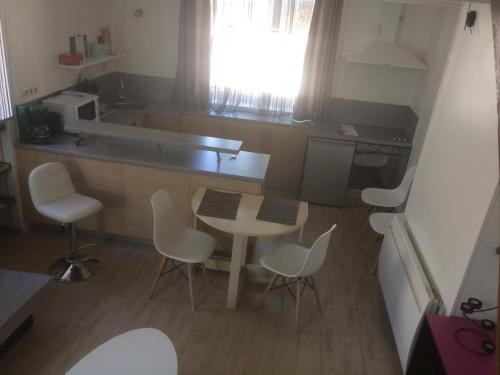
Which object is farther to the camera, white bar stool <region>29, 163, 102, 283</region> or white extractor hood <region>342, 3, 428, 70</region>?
white extractor hood <region>342, 3, 428, 70</region>

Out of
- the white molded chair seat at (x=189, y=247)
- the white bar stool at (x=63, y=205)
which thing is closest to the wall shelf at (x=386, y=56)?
the white molded chair seat at (x=189, y=247)

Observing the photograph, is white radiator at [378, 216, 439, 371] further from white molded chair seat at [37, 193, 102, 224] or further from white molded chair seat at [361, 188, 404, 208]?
white molded chair seat at [37, 193, 102, 224]

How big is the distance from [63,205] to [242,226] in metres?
1.48

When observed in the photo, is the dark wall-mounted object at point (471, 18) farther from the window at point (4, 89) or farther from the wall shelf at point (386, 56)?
the window at point (4, 89)

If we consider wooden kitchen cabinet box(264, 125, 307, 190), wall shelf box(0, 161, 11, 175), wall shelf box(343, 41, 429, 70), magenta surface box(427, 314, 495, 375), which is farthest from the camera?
wooden kitchen cabinet box(264, 125, 307, 190)

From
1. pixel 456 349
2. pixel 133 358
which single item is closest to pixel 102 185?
pixel 133 358

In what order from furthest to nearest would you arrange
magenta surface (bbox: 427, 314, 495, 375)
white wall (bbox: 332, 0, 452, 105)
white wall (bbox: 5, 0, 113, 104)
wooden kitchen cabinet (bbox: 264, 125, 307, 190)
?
wooden kitchen cabinet (bbox: 264, 125, 307, 190), white wall (bbox: 332, 0, 452, 105), white wall (bbox: 5, 0, 113, 104), magenta surface (bbox: 427, 314, 495, 375)

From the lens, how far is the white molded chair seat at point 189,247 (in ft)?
9.50

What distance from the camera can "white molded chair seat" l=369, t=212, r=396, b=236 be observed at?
351 cm

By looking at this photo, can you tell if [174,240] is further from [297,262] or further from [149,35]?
[149,35]

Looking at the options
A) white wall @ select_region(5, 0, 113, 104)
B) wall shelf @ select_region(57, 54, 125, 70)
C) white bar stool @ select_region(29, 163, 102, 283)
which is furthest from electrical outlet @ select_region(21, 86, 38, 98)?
white bar stool @ select_region(29, 163, 102, 283)

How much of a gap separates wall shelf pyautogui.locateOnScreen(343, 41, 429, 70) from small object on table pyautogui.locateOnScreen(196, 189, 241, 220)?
2249 mm

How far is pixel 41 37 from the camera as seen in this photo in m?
3.53

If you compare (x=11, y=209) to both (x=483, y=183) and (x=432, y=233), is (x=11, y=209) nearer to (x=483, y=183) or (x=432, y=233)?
(x=432, y=233)
